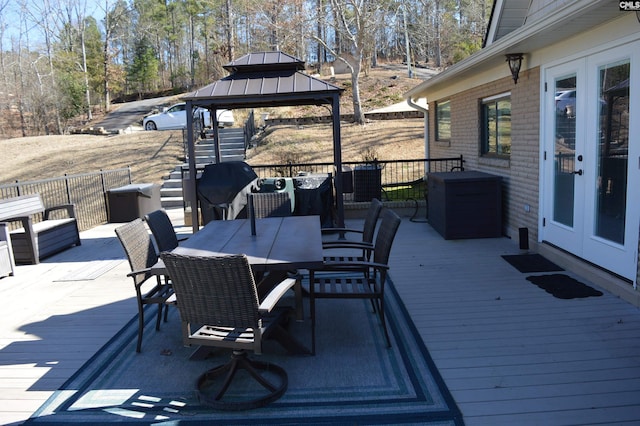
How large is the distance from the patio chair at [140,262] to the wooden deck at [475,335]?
53 cm

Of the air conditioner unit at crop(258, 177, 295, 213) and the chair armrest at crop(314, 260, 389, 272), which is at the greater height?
the air conditioner unit at crop(258, 177, 295, 213)

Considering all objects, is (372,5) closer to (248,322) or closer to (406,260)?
(406,260)

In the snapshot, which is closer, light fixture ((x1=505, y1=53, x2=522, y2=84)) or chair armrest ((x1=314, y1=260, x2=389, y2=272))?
chair armrest ((x1=314, y1=260, x2=389, y2=272))

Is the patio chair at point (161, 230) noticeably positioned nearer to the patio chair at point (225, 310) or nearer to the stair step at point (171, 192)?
the patio chair at point (225, 310)

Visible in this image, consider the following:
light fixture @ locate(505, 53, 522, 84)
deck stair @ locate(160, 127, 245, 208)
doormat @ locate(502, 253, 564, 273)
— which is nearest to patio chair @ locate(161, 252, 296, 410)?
doormat @ locate(502, 253, 564, 273)

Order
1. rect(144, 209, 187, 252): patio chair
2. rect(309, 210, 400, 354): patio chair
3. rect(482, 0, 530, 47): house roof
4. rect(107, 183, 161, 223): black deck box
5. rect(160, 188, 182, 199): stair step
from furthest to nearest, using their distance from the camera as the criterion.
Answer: rect(160, 188, 182, 199): stair step < rect(107, 183, 161, 223): black deck box < rect(482, 0, 530, 47): house roof < rect(144, 209, 187, 252): patio chair < rect(309, 210, 400, 354): patio chair

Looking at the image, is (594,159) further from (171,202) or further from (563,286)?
(171,202)

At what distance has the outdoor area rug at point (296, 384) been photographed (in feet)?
9.38

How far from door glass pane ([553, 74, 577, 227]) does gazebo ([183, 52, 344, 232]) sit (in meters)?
2.85

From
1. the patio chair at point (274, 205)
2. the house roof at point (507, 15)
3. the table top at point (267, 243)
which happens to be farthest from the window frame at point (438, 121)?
the table top at point (267, 243)

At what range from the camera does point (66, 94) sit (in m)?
32.6

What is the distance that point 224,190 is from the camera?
7496 mm

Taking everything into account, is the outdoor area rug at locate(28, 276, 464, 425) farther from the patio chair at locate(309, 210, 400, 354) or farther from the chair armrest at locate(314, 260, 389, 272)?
the chair armrest at locate(314, 260, 389, 272)

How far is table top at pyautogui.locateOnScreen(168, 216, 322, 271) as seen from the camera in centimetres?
334
